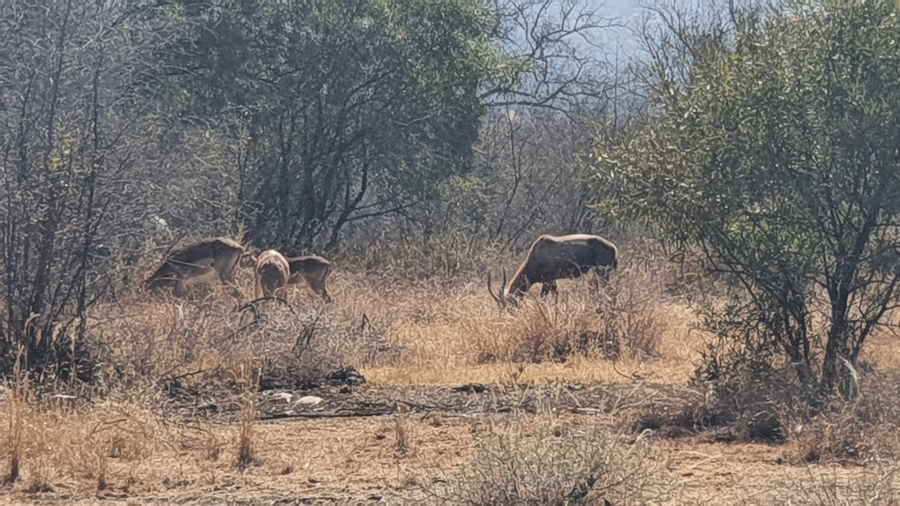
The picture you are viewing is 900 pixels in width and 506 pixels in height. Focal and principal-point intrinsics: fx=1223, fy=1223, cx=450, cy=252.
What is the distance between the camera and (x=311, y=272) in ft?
59.9

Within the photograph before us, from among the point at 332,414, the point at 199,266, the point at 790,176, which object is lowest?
the point at 332,414

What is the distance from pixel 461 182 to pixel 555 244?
7.24m

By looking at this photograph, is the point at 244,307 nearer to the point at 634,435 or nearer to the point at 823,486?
the point at 634,435

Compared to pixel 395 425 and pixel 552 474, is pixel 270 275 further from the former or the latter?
pixel 552 474

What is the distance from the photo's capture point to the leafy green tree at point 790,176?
8.99 m

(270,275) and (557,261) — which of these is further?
(557,261)

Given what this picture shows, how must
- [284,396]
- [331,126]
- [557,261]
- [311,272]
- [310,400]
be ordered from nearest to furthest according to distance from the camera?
1. [310,400]
2. [284,396]
3. [311,272]
4. [557,261]
5. [331,126]

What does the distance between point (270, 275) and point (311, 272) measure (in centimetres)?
145

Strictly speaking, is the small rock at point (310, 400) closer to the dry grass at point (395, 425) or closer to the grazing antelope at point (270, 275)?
the dry grass at point (395, 425)

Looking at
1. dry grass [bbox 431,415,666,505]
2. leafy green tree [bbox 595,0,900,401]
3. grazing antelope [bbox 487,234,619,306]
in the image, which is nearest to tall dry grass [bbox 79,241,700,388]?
grazing antelope [bbox 487,234,619,306]

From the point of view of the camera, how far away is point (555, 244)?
18641 millimetres

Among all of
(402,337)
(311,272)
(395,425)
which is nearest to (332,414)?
(395,425)

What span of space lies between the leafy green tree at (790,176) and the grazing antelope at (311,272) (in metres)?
8.73

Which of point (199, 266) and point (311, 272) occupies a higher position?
point (199, 266)
